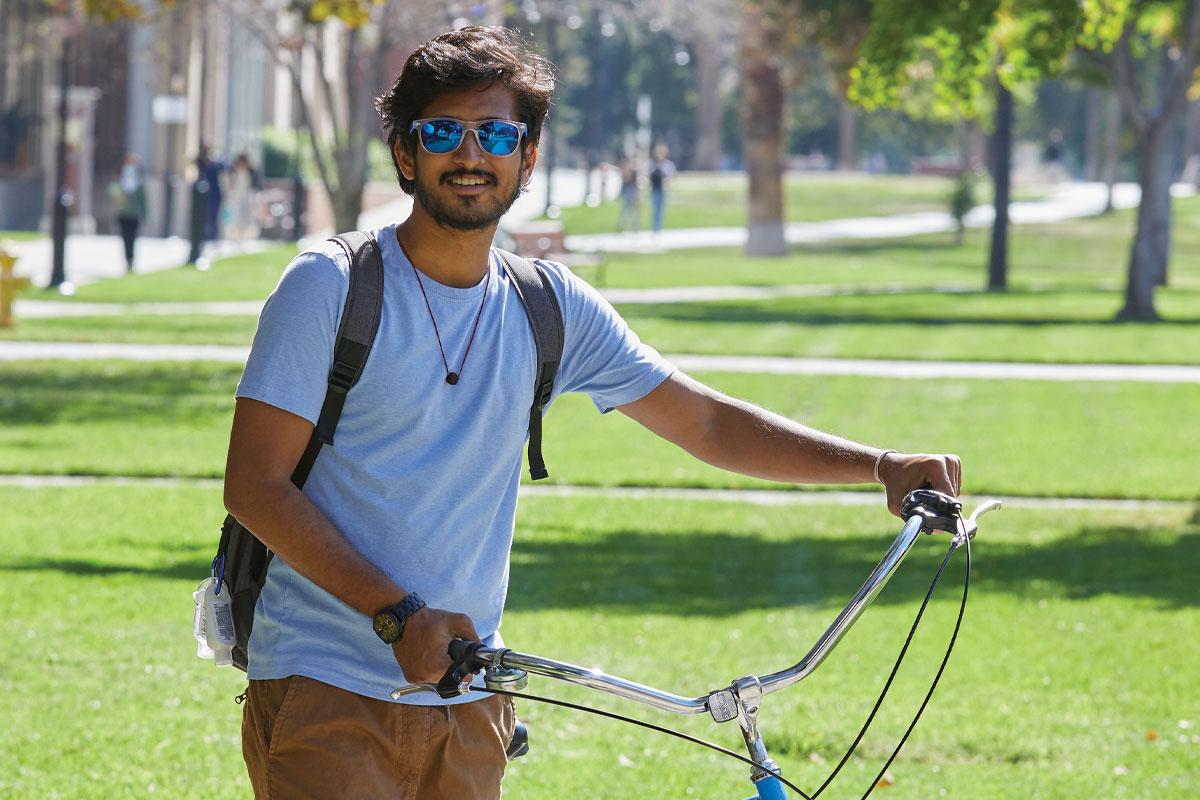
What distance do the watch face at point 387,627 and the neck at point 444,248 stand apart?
0.60m

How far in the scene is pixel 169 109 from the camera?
137ft

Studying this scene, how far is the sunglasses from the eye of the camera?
3.22m

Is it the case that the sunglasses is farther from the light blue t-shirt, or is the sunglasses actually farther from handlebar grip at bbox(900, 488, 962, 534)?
handlebar grip at bbox(900, 488, 962, 534)

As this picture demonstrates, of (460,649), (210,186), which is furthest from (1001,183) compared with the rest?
(460,649)

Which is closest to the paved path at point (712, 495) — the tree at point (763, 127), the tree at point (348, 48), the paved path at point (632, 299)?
the tree at point (348, 48)

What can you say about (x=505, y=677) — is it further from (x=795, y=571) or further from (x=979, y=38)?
(x=979, y=38)

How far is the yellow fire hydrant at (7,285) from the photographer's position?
817 inches

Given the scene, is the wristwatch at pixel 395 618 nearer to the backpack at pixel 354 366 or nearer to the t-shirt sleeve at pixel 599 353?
the backpack at pixel 354 366

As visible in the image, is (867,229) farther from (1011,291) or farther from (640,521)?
(640,521)

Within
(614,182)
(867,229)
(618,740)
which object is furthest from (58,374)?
(614,182)

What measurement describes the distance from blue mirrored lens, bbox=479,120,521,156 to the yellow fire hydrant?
18.3 meters

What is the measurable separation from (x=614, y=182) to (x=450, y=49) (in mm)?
73353

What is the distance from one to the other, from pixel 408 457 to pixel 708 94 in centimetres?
7966

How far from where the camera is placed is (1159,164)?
26047 mm
